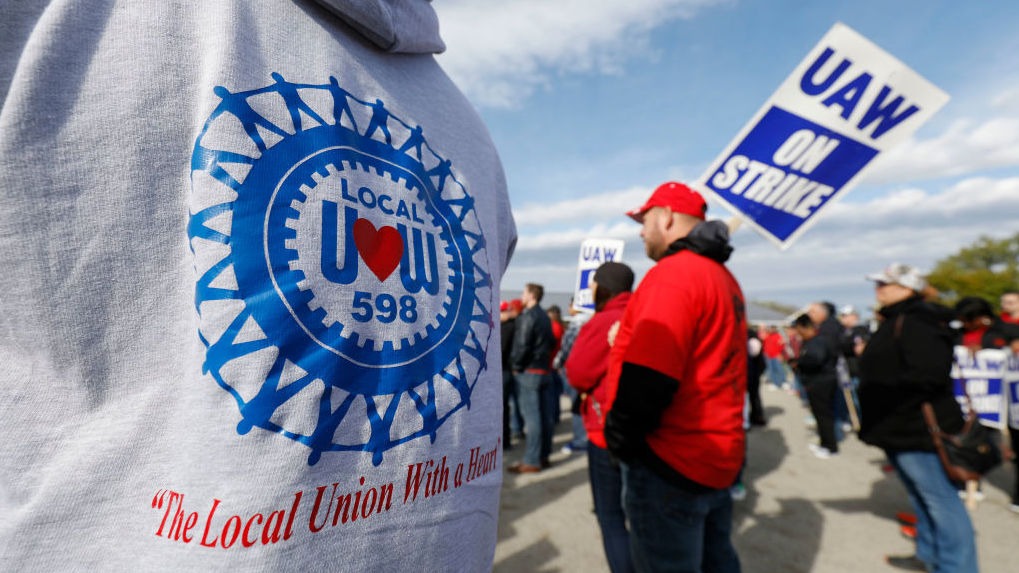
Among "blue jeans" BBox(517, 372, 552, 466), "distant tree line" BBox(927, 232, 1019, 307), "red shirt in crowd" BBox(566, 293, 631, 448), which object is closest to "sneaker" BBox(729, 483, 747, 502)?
"blue jeans" BBox(517, 372, 552, 466)

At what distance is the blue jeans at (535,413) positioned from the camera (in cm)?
565

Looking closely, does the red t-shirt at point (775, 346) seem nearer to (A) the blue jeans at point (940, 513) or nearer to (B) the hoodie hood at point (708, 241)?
(A) the blue jeans at point (940, 513)

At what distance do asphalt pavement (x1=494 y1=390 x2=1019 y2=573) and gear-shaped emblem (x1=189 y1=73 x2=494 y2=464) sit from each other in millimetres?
3226

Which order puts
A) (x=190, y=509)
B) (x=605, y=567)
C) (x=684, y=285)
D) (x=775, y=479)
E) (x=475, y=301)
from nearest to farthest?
(x=190, y=509) → (x=475, y=301) → (x=684, y=285) → (x=605, y=567) → (x=775, y=479)

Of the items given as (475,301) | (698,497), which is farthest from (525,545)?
(475,301)

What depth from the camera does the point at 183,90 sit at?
22.8 inches

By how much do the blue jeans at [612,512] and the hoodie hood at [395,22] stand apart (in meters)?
2.34

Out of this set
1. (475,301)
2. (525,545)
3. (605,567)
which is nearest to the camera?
(475,301)

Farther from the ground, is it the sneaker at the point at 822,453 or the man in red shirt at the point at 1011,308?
the man in red shirt at the point at 1011,308

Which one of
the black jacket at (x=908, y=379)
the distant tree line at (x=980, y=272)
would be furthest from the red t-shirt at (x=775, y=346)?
the distant tree line at (x=980, y=272)

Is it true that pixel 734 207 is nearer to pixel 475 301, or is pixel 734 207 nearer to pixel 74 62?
pixel 475 301

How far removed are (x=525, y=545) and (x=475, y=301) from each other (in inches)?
139

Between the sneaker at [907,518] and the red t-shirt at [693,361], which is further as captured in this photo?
the sneaker at [907,518]

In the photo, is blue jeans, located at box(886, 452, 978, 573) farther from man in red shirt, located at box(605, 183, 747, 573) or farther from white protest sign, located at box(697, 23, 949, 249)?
man in red shirt, located at box(605, 183, 747, 573)
